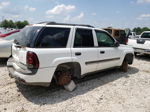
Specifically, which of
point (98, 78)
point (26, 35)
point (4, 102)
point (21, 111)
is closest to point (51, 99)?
point (21, 111)

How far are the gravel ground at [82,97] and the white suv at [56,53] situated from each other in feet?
1.43

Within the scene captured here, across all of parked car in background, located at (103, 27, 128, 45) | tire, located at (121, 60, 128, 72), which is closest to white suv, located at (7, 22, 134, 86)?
tire, located at (121, 60, 128, 72)

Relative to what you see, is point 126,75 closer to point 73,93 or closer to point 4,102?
point 73,93

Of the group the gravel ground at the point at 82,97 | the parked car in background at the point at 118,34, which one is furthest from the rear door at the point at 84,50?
the parked car in background at the point at 118,34

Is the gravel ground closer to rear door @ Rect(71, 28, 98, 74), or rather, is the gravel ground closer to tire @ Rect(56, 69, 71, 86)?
tire @ Rect(56, 69, 71, 86)

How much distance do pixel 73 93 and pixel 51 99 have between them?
0.67 m

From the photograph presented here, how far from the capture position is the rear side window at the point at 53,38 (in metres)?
3.33

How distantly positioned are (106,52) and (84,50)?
3.58ft

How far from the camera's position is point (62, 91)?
13.2 feet

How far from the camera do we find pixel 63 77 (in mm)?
3893

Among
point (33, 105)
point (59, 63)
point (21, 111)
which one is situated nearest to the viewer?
point (21, 111)

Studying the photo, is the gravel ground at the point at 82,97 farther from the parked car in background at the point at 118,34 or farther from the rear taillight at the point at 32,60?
the parked car in background at the point at 118,34

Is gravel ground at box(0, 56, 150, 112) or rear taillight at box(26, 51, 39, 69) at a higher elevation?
rear taillight at box(26, 51, 39, 69)

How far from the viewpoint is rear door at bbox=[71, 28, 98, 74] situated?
3.95m
